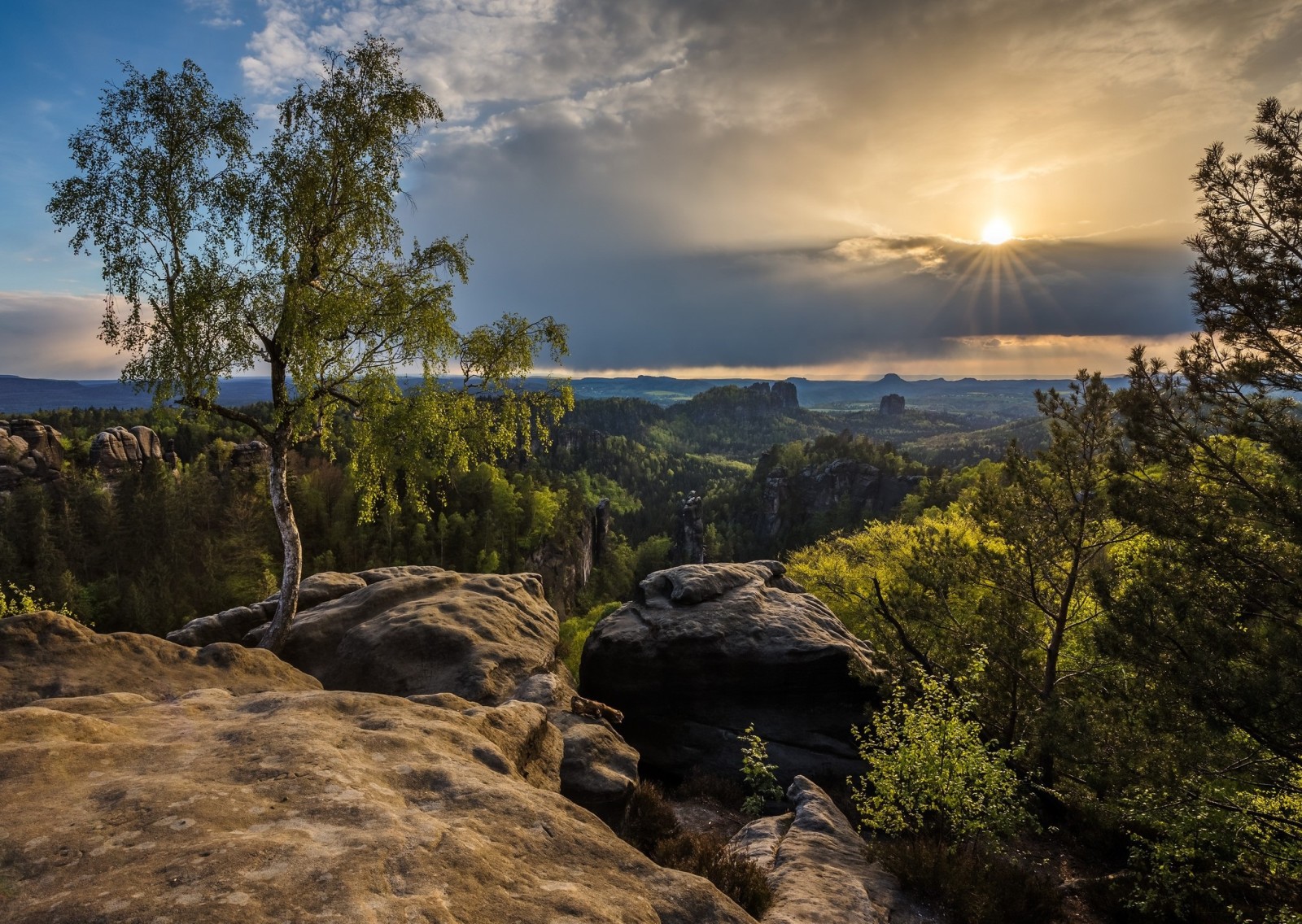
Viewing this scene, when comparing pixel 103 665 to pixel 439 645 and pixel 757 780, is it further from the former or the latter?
pixel 757 780

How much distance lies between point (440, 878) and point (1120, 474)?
48.8 ft

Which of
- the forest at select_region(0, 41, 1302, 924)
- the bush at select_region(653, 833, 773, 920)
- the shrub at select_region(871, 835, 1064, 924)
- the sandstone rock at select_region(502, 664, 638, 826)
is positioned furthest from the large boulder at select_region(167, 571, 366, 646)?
the shrub at select_region(871, 835, 1064, 924)

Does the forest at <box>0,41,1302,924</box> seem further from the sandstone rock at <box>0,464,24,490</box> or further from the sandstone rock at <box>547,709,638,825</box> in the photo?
the sandstone rock at <box>0,464,24,490</box>

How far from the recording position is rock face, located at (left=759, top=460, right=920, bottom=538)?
432ft

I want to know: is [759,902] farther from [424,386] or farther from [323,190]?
[323,190]

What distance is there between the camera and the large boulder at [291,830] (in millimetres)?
4203

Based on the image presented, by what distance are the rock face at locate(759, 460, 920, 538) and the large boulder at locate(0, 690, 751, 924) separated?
127 m

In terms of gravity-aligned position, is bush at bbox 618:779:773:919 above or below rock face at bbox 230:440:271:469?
below

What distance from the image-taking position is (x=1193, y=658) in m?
10.5

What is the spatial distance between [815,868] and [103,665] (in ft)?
44.5

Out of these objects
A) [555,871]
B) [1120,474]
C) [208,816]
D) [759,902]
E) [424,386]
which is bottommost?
[759,902]

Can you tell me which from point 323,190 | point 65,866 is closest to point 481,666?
point 65,866

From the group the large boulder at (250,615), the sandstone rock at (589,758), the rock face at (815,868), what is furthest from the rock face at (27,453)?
the rock face at (815,868)

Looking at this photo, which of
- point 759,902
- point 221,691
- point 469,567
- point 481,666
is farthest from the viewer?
point 469,567
